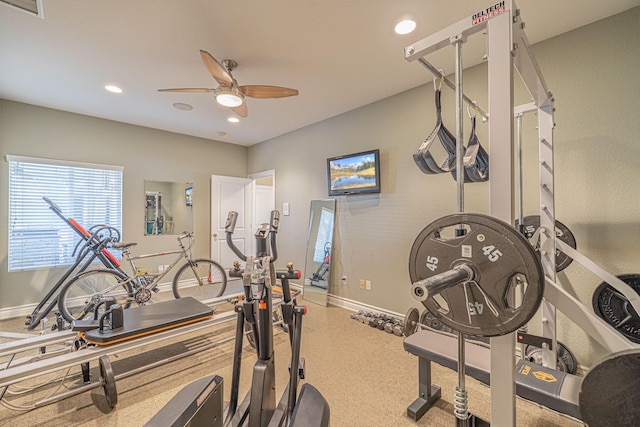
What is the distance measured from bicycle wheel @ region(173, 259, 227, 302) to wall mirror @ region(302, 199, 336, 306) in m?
1.34

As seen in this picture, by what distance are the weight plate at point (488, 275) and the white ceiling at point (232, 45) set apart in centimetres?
192

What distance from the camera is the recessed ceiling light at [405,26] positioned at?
7.06 feet

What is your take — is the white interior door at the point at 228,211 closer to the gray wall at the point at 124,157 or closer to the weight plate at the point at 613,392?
the gray wall at the point at 124,157

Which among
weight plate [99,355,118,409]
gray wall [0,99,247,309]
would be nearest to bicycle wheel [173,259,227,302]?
gray wall [0,99,247,309]

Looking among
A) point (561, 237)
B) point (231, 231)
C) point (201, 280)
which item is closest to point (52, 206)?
point (201, 280)

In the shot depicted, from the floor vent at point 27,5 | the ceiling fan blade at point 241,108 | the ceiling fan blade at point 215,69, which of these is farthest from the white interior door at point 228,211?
the floor vent at point 27,5

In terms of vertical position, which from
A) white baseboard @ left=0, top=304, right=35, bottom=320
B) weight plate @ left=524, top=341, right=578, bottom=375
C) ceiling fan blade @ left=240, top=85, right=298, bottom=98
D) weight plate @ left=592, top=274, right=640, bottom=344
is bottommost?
white baseboard @ left=0, top=304, right=35, bottom=320

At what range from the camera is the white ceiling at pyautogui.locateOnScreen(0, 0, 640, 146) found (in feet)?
6.61

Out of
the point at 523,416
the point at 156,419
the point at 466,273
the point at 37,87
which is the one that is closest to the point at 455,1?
the point at 466,273

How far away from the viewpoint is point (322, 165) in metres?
4.40

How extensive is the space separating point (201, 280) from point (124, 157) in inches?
95.5

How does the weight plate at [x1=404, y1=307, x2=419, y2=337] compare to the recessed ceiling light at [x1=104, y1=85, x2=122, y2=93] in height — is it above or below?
below

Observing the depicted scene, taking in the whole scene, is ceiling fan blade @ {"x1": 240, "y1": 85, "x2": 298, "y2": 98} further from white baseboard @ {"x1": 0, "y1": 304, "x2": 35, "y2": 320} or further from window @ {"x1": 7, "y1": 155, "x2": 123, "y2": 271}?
white baseboard @ {"x1": 0, "y1": 304, "x2": 35, "y2": 320}

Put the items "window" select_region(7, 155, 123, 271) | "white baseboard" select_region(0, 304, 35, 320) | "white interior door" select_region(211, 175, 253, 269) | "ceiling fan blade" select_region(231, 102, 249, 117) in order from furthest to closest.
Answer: "white interior door" select_region(211, 175, 253, 269)
"window" select_region(7, 155, 123, 271)
"white baseboard" select_region(0, 304, 35, 320)
"ceiling fan blade" select_region(231, 102, 249, 117)
